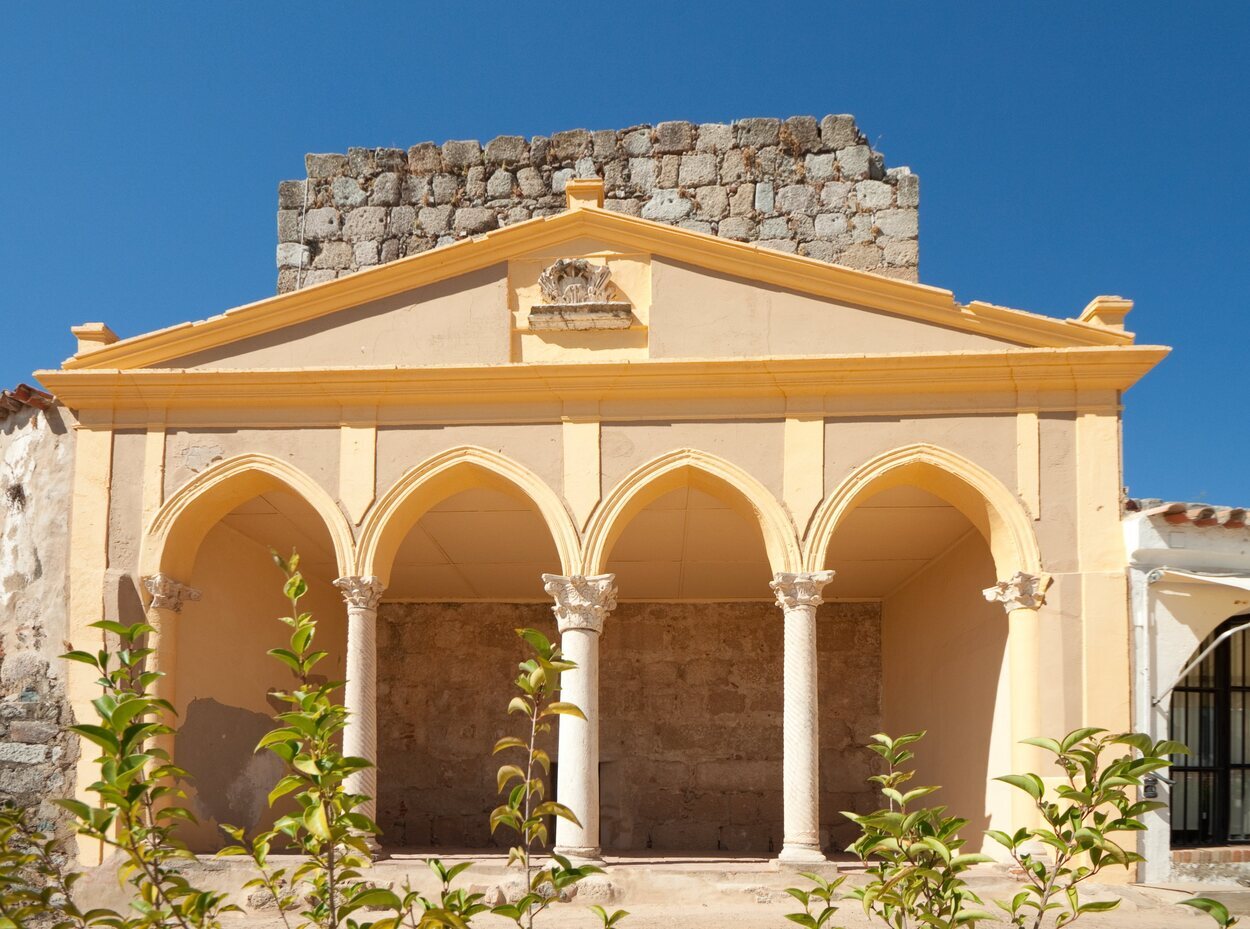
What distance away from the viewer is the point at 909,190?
1367 cm

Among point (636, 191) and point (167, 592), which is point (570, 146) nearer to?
point (636, 191)

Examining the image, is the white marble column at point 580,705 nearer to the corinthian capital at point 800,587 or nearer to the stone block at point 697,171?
the corinthian capital at point 800,587

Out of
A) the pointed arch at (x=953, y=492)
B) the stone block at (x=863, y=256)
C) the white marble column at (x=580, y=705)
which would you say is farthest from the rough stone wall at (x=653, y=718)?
the pointed arch at (x=953, y=492)

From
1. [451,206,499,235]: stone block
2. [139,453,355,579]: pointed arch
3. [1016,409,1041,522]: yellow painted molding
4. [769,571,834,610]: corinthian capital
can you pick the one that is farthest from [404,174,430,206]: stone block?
[1016,409,1041,522]: yellow painted molding

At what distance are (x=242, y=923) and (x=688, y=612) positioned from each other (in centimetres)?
644

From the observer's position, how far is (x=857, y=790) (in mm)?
13156

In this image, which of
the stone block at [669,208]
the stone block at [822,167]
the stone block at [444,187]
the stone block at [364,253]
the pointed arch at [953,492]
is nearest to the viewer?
the pointed arch at [953,492]

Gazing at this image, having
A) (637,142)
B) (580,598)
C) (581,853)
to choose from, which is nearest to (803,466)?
(580,598)

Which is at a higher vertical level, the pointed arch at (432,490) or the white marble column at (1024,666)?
the pointed arch at (432,490)

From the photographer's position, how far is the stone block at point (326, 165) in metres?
14.4

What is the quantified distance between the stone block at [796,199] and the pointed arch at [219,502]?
21.2ft

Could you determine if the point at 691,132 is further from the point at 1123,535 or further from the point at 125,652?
the point at 125,652

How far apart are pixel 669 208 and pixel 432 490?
17.9ft

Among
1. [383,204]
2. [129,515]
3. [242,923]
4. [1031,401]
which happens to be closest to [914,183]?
[1031,401]
